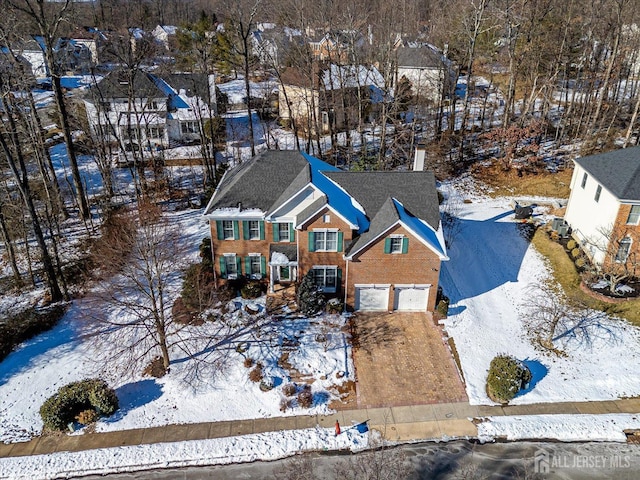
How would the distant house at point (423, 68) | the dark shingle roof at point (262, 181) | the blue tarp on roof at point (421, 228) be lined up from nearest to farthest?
the blue tarp on roof at point (421, 228)
the dark shingle roof at point (262, 181)
the distant house at point (423, 68)

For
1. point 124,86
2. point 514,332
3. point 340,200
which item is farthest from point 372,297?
point 124,86

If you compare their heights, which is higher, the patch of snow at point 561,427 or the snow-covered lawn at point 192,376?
the snow-covered lawn at point 192,376

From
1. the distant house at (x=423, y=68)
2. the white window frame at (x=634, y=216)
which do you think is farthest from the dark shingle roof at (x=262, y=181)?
the distant house at (x=423, y=68)

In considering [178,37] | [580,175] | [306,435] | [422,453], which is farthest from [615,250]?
[178,37]

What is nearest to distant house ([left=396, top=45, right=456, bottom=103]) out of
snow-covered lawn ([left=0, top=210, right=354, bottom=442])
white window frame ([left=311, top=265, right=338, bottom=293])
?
white window frame ([left=311, top=265, right=338, bottom=293])

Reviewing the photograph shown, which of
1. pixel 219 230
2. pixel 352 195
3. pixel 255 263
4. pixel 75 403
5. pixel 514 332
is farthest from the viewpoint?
pixel 255 263

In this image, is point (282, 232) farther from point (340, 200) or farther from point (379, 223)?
point (379, 223)

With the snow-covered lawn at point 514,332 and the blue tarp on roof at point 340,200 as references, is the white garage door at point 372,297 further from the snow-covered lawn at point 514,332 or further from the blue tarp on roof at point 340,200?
the snow-covered lawn at point 514,332
